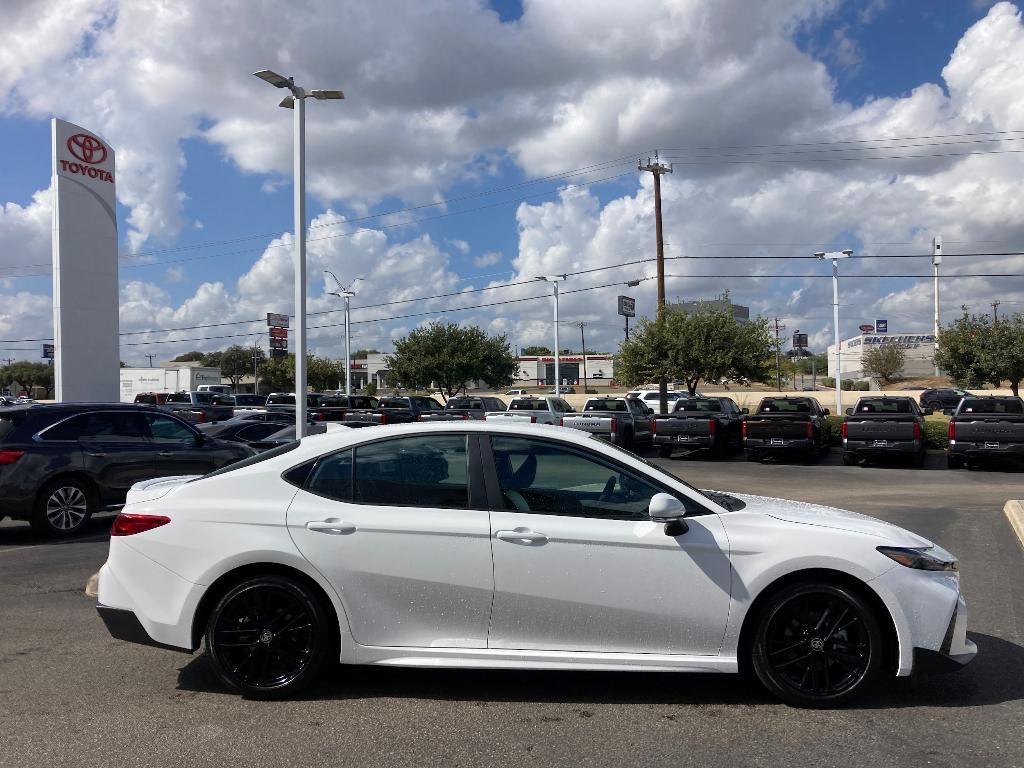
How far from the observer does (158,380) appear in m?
66.4

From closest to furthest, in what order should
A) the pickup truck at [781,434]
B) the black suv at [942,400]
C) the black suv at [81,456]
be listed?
the black suv at [81,456] → the pickup truck at [781,434] → the black suv at [942,400]

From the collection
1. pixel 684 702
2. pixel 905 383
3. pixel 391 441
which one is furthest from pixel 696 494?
pixel 905 383

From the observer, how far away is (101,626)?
21.3 ft

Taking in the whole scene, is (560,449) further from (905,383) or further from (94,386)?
(905,383)

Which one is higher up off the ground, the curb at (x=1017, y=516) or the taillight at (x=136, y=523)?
the taillight at (x=136, y=523)

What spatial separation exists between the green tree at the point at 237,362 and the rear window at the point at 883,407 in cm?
9436

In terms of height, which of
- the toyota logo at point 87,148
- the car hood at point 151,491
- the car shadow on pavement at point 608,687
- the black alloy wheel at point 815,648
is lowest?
the car shadow on pavement at point 608,687

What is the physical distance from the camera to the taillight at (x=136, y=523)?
16.2 ft

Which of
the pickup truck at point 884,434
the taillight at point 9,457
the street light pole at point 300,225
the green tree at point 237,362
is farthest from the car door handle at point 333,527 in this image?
the green tree at point 237,362

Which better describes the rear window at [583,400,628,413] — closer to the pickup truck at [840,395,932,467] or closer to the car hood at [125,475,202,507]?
the pickup truck at [840,395,932,467]

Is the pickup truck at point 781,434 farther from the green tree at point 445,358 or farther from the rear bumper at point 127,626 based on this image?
the green tree at point 445,358

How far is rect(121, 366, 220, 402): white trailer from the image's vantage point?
6606cm

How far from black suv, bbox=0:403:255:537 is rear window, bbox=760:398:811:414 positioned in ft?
55.1

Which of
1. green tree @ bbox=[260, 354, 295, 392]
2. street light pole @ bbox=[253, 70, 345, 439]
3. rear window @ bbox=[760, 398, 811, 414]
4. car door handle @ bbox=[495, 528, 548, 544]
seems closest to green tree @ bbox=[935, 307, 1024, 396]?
rear window @ bbox=[760, 398, 811, 414]
